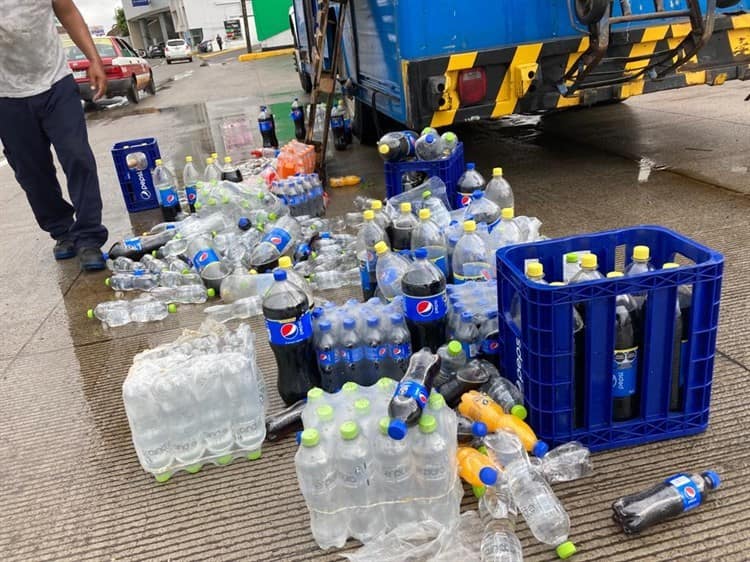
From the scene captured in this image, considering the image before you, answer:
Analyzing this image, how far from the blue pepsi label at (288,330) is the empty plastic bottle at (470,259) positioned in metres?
0.93

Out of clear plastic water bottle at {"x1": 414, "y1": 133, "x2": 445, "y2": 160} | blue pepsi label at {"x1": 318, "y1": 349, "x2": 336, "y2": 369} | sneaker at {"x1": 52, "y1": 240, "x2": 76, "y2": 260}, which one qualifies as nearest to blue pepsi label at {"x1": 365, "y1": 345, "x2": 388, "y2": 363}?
blue pepsi label at {"x1": 318, "y1": 349, "x2": 336, "y2": 369}

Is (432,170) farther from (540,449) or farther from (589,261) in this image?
(540,449)

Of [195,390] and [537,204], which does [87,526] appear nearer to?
[195,390]

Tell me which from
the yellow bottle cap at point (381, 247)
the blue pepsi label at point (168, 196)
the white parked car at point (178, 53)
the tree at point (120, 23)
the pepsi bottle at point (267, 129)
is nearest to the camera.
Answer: the yellow bottle cap at point (381, 247)

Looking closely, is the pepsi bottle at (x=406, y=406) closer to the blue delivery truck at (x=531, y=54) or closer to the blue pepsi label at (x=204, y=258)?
the blue pepsi label at (x=204, y=258)

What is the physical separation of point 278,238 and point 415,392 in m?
2.51

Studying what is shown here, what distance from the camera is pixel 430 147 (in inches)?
188

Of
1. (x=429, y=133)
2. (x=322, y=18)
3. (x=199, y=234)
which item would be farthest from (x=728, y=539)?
(x=322, y=18)

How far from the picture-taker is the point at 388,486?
204cm

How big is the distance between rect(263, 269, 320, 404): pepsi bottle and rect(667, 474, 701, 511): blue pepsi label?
1460 mm

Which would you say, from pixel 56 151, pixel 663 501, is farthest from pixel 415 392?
pixel 56 151

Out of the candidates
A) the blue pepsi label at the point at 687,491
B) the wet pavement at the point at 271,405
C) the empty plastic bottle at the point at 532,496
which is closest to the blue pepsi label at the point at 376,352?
the wet pavement at the point at 271,405

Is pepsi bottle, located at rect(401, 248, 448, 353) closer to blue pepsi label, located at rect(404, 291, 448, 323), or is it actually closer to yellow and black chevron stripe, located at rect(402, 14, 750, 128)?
blue pepsi label, located at rect(404, 291, 448, 323)

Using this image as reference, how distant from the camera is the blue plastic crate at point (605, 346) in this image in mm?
2066
